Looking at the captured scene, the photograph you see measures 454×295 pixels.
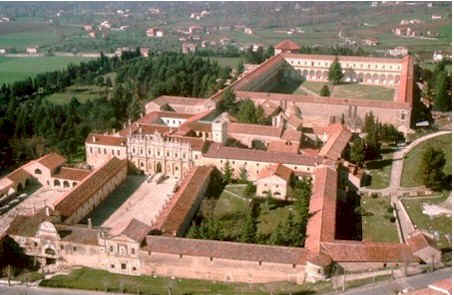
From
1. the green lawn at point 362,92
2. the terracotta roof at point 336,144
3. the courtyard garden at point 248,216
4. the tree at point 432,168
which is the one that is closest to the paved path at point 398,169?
the tree at point 432,168

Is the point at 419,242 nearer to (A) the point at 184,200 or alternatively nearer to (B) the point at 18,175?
(A) the point at 184,200

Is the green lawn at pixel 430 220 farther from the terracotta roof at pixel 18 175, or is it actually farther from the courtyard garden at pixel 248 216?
the terracotta roof at pixel 18 175

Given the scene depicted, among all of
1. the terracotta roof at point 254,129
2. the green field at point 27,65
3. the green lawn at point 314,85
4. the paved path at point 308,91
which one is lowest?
the terracotta roof at point 254,129

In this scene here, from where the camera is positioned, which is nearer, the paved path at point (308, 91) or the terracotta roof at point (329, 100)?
the terracotta roof at point (329, 100)

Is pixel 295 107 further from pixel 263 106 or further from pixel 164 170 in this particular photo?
pixel 164 170

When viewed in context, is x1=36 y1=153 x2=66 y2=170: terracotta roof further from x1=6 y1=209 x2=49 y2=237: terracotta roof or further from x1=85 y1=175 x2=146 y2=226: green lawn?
x1=6 y1=209 x2=49 y2=237: terracotta roof

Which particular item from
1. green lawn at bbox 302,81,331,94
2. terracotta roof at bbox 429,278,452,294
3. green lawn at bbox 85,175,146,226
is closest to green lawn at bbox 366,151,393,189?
terracotta roof at bbox 429,278,452,294
